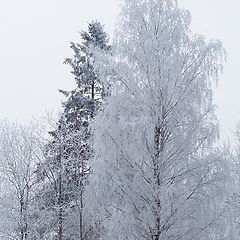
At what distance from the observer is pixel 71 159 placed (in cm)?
2236

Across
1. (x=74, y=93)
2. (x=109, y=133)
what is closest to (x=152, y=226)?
(x=109, y=133)

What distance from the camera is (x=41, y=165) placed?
71.4 ft

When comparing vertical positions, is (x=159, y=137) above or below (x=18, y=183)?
below

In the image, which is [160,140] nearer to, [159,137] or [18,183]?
[159,137]

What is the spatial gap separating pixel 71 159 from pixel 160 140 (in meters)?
11.7

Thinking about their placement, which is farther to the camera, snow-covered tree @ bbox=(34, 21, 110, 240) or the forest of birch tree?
snow-covered tree @ bbox=(34, 21, 110, 240)

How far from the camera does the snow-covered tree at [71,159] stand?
2212cm

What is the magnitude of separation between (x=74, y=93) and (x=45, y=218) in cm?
754

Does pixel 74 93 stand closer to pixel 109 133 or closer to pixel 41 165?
pixel 41 165

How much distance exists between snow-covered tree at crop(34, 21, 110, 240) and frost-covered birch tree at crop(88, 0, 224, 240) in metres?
9.17

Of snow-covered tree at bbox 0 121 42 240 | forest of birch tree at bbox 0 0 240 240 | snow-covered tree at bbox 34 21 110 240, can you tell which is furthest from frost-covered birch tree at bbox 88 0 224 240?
snow-covered tree at bbox 0 121 42 240

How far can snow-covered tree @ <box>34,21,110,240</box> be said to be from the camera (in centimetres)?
2212

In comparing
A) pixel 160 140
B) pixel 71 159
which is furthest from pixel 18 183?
pixel 160 140

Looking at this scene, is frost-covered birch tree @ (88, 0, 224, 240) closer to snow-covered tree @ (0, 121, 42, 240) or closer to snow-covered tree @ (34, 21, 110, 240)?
snow-covered tree @ (34, 21, 110, 240)
